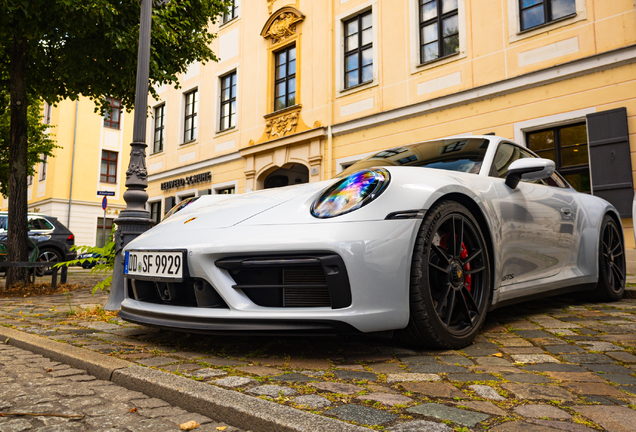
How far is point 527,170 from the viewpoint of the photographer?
306cm

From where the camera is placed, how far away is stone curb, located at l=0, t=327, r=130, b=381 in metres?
2.26

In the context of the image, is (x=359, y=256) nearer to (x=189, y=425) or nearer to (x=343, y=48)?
(x=189, y=425)

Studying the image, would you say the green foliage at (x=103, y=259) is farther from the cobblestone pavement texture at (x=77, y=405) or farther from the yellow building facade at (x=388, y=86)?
the yellow building facade at (x=388, y=86)

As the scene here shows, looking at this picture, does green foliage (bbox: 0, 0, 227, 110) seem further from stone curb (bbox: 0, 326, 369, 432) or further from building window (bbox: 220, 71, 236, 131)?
building window (bbox: 220, 71, 236, 131)

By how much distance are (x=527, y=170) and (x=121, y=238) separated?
11.7 feet

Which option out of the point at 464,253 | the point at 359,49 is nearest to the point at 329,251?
the point at 464,253

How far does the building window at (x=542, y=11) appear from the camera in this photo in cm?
857

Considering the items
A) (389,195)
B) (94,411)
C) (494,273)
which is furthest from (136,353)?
(494,273)

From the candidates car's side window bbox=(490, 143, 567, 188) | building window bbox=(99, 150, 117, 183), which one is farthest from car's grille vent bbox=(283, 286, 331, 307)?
building window bbox=(99, 150, 117, 183)

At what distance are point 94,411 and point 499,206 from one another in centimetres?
240

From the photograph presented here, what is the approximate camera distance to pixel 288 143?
1335cm

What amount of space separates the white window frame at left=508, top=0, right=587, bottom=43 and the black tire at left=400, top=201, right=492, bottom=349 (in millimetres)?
7475

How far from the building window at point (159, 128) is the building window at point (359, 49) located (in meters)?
9.31

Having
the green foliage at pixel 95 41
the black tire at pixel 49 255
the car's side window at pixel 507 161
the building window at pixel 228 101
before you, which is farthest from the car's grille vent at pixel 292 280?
the building window at pixel 228 101
